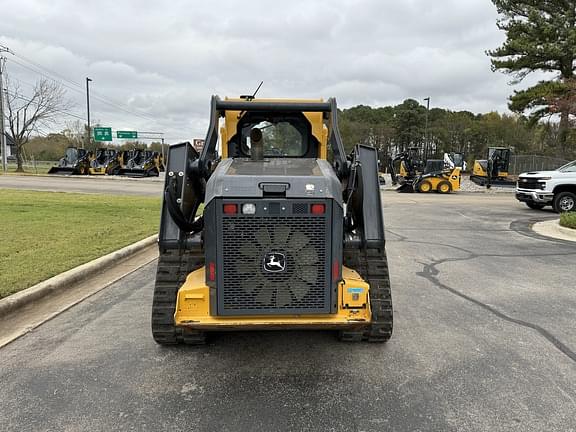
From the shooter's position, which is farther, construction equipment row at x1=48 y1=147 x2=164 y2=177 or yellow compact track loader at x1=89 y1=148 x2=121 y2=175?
yellow compact track loader at x1=89 y1=148 x2=121 y2=175

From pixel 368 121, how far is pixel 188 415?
68019 millimetres

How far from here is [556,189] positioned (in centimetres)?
1550

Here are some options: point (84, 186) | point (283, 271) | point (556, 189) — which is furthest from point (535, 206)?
point (84, 186)

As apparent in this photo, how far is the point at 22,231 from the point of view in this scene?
8.70 meters

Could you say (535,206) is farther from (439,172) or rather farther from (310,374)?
(310,374)

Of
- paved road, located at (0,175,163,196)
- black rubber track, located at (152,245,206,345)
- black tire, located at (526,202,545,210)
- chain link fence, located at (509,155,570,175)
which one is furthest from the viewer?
chain link fence, located at (509,155,570,175)

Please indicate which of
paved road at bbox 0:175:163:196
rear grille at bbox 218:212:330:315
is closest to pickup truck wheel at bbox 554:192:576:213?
rear grille at bbox 218:212:330:315

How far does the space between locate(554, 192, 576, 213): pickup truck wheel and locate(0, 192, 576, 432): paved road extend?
464 inches

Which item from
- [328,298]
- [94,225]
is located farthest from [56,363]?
[94,225]

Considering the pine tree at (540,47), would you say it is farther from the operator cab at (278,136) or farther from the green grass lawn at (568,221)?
the operator cab at (278,136)

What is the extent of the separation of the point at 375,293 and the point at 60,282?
13.4 feet

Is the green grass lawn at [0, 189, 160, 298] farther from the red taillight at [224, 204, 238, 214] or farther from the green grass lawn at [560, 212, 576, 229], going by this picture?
the green grass lawn at [560, 212, 576, 229]

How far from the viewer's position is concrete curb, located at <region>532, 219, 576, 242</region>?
10.4 metres

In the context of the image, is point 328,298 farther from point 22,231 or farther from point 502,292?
point 22,231
